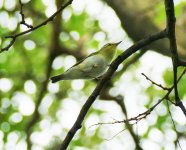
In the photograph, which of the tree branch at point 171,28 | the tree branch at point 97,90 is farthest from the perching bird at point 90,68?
the tree branch at point 171,28

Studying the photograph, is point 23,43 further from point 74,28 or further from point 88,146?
point 88,146

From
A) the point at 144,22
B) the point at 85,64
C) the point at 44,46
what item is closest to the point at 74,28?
the point at 44,46

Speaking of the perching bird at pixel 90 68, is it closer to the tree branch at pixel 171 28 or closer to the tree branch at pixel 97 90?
the tree branch at pixel 97 90

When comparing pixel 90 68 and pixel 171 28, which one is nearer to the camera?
pixel 171 28

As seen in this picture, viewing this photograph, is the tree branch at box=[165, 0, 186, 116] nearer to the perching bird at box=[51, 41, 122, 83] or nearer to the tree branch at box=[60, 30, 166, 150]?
the tree branch at box=[60, 30, 166, 150]

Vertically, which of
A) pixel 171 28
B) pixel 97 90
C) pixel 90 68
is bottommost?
pixel 97 90

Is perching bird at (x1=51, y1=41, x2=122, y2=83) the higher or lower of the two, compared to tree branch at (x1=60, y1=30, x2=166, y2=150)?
higher

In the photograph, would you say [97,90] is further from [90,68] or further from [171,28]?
[90,68]

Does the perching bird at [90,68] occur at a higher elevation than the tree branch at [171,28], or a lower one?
higher

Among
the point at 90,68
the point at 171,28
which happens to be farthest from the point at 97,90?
the point at 90,68

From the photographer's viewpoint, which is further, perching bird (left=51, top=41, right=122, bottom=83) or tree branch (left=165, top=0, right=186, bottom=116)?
perching bird (left=51, top=41, right=122, bottom=83)

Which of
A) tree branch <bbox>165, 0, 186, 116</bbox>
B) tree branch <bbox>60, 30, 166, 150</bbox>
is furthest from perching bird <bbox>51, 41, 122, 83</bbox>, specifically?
tree branch <bbox>165, 0, 186, 116</bbox>

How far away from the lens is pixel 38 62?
7461 millimetres

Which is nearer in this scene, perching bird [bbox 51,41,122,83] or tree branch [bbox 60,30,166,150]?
tree branch [bbox 60,30,166,150]
